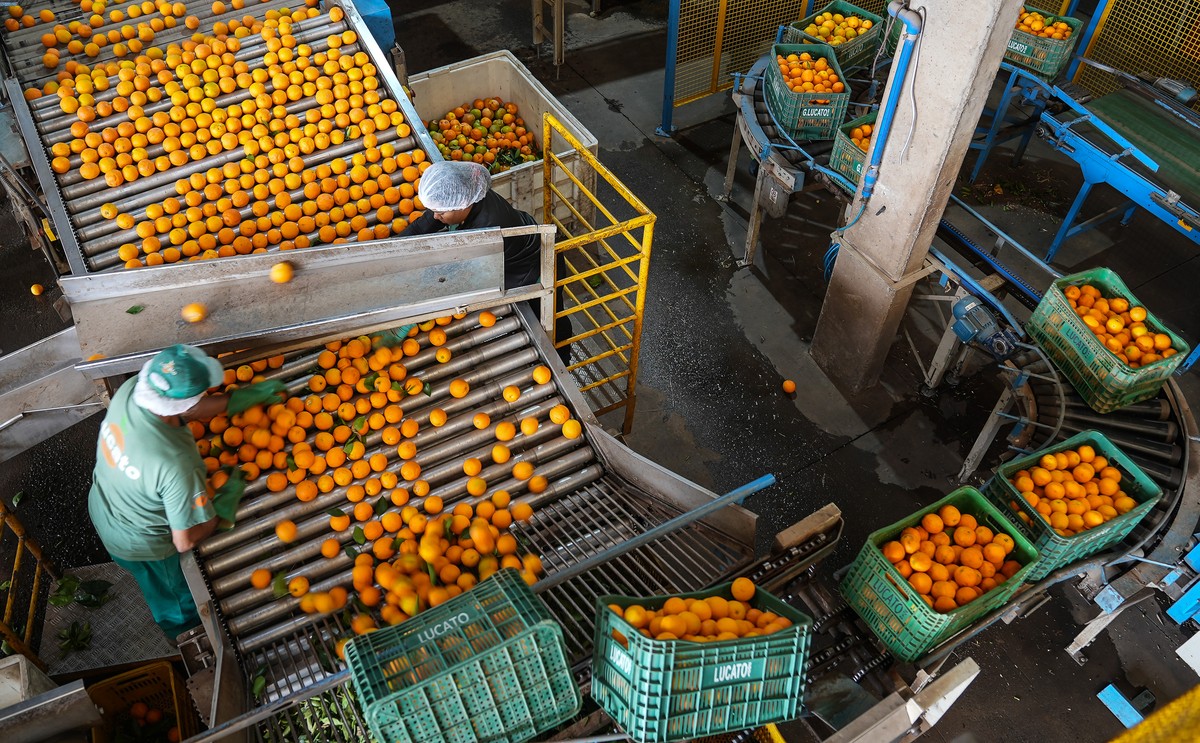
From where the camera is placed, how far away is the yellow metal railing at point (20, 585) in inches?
189

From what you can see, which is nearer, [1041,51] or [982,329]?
[982,329]

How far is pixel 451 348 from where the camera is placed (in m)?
4.80

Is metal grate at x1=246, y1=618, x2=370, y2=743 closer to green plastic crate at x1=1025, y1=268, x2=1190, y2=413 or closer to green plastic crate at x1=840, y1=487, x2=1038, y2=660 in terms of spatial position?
green plastic crate at x1=840, y1=487, x2=1038, y2=660

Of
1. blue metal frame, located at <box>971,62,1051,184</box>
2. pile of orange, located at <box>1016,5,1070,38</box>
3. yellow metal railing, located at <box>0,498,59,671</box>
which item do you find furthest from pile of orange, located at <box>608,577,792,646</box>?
pile of orange, located at <box>1016,5,1070,38</box>

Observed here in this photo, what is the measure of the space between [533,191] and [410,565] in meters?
4.48

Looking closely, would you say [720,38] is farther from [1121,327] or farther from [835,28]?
[1121,327]

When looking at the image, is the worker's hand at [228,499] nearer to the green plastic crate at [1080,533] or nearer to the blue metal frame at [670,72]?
the green plastic crate at [1080,533]

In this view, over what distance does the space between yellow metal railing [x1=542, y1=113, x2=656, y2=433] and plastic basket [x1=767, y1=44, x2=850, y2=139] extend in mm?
1687

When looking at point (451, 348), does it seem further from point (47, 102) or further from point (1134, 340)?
point (1134, 340)

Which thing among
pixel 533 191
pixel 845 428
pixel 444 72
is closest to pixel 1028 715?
pixel 845 428

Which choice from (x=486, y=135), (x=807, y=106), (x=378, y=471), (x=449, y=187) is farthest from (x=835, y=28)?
(x=378, y=471)

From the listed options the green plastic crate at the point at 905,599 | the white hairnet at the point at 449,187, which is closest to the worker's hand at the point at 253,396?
the white hairnet at the point at 449,187

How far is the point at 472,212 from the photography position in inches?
196

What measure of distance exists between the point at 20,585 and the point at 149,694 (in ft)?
6.36
